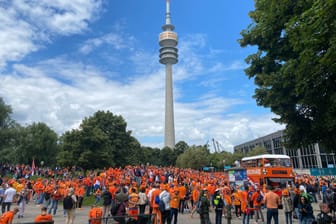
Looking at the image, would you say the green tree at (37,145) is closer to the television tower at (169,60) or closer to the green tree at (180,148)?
the green tree at (180,148)

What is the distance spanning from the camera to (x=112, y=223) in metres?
6.91

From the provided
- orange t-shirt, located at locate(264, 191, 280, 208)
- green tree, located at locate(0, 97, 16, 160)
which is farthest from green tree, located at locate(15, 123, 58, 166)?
orange t-shirt, located at locate(264, 191, 280, 208)

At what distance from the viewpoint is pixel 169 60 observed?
414ft

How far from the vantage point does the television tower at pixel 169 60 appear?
112 meters

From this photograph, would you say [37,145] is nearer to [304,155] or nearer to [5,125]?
[5,125]

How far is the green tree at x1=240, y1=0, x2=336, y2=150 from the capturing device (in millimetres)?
6969

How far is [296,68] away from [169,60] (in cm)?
11893

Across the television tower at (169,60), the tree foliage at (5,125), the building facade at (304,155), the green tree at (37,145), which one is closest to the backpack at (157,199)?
the building facade at (304,155)

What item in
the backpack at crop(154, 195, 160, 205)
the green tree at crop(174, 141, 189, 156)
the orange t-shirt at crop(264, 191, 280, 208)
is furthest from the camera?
the green tree at crop(174, 141, 189, 156)

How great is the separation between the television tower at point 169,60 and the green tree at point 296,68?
320 feet

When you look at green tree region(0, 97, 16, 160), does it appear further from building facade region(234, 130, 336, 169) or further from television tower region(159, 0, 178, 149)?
television tower region(159, 0, 178, 149)

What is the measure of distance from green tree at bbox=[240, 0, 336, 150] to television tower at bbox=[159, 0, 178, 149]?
97.5 meters

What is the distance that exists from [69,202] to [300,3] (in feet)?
38.7

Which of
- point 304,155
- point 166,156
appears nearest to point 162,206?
point 304,155
